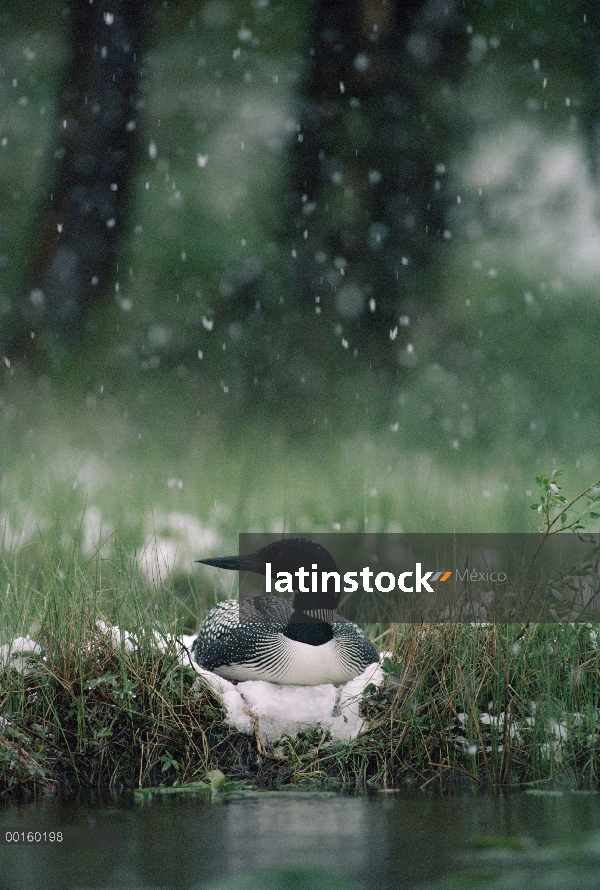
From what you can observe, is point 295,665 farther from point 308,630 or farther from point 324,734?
point 324,734

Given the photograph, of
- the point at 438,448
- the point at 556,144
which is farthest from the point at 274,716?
→ the point at 556,144

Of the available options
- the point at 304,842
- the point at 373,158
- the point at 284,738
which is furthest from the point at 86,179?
the point at 304,842

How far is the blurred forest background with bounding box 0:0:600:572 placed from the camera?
8.72 meters

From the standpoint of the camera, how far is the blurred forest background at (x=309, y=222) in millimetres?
8719

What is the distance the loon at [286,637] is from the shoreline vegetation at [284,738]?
0.59 feet

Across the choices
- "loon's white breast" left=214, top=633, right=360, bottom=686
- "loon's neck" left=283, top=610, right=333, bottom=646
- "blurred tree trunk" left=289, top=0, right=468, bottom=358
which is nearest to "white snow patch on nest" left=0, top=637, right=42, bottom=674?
"loon's white breast" left=214, top=633, right=360, bottom=686

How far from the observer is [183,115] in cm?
938

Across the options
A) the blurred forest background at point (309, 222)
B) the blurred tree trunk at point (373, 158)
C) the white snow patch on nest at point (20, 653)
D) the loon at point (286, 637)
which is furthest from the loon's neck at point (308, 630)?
the blurred tree trunk at point (373, 158)

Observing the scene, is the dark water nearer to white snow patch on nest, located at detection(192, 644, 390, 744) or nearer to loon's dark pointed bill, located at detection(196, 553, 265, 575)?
white snow patch on nest, located at detection(192, 644, 390, 744)

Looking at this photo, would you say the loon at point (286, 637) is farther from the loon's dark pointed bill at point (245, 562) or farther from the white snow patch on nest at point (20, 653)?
the white snow patch on nest at point (20, 653)

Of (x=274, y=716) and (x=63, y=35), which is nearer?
(x=274, y=716)

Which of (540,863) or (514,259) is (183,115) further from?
(540,863)

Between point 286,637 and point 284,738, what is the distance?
0.38 metres

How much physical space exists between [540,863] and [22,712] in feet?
5.84
